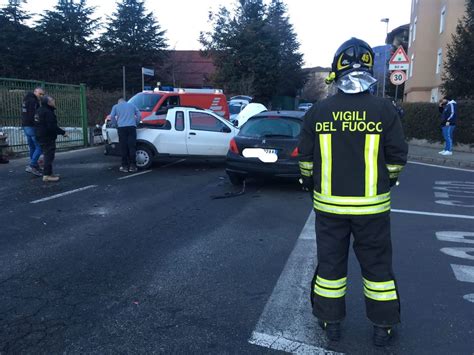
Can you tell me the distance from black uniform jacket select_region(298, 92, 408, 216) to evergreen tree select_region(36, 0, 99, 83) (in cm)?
4538

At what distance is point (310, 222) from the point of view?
6.24 meters

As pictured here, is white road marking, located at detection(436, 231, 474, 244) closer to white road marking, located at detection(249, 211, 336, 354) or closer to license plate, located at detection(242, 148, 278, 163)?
white road marking, located at detection(249, 211, 336, 354)

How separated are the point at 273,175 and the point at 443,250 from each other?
11.6ft

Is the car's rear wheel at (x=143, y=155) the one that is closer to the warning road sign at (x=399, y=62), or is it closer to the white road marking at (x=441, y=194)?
the white road marking at (x=441, y=194)

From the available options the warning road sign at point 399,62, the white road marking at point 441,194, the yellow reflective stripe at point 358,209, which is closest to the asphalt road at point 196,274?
the white road marking at point 441,194

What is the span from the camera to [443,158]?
45.4 feet

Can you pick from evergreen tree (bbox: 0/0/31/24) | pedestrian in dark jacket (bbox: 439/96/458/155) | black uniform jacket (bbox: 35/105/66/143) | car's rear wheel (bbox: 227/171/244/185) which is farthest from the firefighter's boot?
evergreen tree (bbox: 0/0/31/24)

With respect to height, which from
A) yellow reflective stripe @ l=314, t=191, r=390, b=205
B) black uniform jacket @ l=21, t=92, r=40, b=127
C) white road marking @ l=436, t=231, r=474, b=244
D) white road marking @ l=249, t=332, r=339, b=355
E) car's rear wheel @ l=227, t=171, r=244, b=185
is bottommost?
white road marking @ l=249, t=332, r=339, b=355

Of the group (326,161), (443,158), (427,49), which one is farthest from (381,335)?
(427,49)

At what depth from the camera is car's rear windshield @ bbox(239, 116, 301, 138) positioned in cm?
822

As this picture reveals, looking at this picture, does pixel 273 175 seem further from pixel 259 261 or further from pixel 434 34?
pixel 434 34

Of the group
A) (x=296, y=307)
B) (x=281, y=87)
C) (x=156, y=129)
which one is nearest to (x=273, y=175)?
(x=156, y=129)

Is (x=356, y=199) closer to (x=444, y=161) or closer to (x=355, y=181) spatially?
(x=355, y=181)


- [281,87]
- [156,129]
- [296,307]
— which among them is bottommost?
[296,307]
